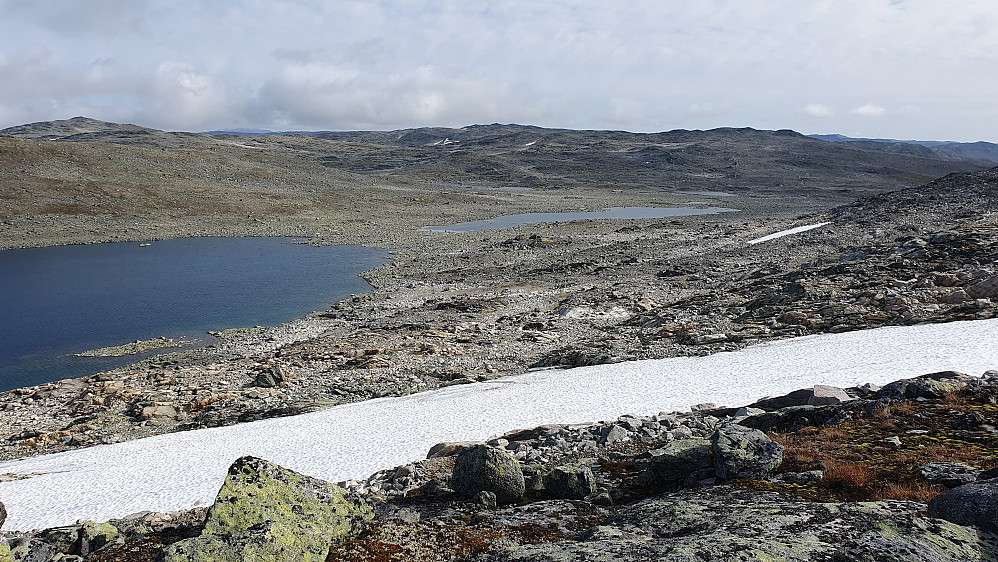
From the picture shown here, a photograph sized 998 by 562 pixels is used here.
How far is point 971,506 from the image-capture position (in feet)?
14.4

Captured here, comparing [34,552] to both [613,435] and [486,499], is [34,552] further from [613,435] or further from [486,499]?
[613,435]

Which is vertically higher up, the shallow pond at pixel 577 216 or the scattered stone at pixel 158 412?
the shallow pond at pixel 577 216

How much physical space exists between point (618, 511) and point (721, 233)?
3822 centimetres

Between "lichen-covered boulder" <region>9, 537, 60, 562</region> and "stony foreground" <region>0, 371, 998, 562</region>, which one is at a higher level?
"stony foreground" <region>0, 371, 998, 562</region>

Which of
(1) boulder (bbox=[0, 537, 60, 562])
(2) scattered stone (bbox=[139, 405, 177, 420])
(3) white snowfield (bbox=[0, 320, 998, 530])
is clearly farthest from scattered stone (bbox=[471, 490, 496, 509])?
(2) scattered stone (bbox=[139, 405, 177, 420])

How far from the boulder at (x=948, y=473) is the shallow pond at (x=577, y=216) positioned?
50.8m

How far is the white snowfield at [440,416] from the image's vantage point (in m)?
9.94

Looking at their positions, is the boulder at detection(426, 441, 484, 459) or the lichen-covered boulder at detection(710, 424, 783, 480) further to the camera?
the boulder at detection(426, 441, 484, 459)

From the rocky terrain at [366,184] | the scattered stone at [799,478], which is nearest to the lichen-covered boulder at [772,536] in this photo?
the scattered stone at [799,478]

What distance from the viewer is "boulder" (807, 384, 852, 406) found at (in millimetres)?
9328

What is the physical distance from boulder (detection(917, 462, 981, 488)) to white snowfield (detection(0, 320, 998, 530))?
232 inches

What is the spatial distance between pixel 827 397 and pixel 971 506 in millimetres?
5370

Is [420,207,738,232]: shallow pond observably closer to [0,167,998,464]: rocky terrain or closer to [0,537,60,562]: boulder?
[0,167,998,464]: rocky terrain

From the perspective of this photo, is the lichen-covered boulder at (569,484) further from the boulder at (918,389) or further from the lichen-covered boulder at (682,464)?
the boulder at (918,389)
